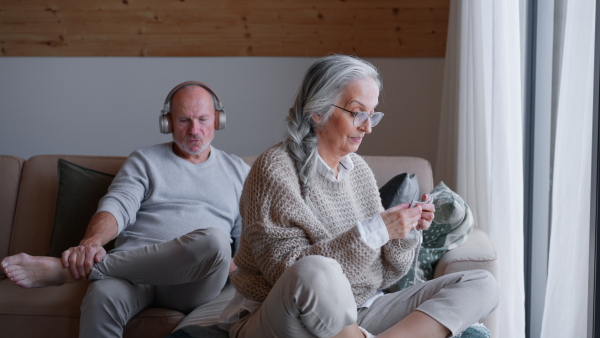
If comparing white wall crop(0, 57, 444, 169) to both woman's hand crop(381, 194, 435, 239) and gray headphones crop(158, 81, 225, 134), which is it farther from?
woman's hand crop(381, 194, 435, 239)

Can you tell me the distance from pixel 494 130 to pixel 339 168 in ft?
3.08

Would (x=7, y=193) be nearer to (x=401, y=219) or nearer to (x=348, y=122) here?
(x=348, y=122)

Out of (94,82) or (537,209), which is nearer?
(537,209)

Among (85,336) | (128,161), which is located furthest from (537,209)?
(85,336)

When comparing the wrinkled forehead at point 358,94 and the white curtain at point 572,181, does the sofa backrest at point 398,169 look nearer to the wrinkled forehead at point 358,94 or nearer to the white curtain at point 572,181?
the white curtain at point 572,181

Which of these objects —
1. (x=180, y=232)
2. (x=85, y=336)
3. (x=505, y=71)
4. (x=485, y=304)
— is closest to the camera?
(x=485, y=304)

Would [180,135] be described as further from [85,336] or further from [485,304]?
[485,304]

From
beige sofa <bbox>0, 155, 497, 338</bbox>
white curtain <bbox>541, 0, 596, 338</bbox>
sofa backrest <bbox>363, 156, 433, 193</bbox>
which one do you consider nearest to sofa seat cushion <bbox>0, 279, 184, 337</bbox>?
beige sofa <bbox>0, 155, 497, 338</bbox>

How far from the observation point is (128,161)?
2633 millimetres

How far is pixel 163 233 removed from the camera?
2.51 meters

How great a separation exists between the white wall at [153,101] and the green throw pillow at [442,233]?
1534 millimetres

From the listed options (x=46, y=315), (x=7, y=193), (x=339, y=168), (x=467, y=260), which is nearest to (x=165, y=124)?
(x=7, y=193)

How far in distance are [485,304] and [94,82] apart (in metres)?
2.73

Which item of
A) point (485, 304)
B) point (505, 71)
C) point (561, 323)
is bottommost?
point (561, 323)
